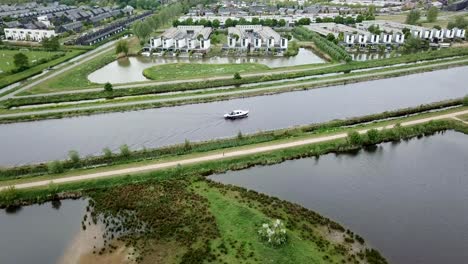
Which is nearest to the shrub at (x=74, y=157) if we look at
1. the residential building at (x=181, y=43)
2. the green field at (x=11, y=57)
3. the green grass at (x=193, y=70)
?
the green grass at (x=193, y=70)

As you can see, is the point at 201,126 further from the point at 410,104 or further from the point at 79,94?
the point at 410,104

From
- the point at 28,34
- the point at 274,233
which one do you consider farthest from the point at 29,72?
the point at 274,233

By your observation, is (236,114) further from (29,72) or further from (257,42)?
(29,72)

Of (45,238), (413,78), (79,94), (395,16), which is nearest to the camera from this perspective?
(45,238)

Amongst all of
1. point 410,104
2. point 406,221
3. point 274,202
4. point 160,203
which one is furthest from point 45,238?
point 410,104

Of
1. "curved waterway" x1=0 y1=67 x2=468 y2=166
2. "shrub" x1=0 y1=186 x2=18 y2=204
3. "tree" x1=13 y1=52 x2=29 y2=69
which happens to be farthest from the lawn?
"tree" x1=13 y1=52 x2=29 y2=69

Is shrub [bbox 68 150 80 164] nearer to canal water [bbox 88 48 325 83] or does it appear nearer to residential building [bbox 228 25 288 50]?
canal water [bbox 88 48 325 83]
